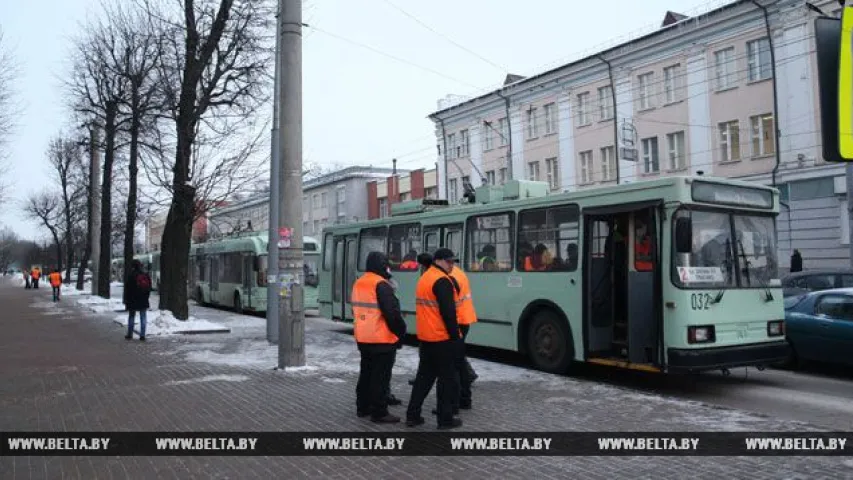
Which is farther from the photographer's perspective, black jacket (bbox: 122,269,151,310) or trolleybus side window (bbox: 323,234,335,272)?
trolleybus side window (bbox: 323,234,335,272)

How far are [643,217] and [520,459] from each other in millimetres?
5001

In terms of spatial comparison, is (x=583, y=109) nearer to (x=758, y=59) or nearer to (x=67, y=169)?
(x=758, y=59)

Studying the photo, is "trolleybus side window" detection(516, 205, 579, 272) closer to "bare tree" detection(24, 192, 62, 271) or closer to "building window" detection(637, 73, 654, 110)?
"building window" detection(637, 73, 654, 110)

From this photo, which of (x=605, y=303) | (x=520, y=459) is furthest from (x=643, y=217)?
(x=520, y=459)

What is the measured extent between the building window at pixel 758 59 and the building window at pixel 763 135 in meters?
1.64

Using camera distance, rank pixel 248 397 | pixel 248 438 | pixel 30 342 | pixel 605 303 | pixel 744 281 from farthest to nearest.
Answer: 1. pixel 30 342
2. pixel 605 303
3. pixel 744 281
4. pixel 248 397
5. pixel 248 438

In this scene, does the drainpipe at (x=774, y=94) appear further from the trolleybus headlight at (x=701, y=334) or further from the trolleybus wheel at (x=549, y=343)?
the trolleybus headlight at (x=701, y=334)

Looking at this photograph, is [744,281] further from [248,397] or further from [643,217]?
[248,397]

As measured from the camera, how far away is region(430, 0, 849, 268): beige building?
88.0 feet

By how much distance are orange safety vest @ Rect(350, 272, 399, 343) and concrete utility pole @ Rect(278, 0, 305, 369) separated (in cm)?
369

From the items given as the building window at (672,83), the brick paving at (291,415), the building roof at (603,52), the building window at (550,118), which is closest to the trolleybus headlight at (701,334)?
the brick paving at (291,415)

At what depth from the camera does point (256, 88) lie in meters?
18.7

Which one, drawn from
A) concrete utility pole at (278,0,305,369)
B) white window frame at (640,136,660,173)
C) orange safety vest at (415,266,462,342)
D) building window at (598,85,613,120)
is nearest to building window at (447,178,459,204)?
building window at (598,85,613,120)

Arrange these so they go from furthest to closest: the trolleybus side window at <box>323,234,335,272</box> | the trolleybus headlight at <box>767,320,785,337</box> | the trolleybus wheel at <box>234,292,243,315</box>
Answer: the trolleybus wheel at <box>234,292,243,315</box> < the trolleybus side window at <box>323,234,335,272</box> < the trolleybus headlight at <box>767,320,785,337</box>
